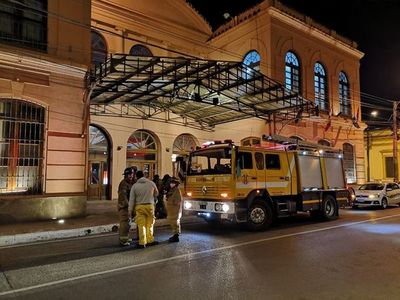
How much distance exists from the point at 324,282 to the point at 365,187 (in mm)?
15770

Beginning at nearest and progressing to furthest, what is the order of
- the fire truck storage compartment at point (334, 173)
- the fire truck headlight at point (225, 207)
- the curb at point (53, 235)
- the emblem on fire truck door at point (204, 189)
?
the curb at point (53, 235) → the fire truck headlight at point (225, 207) → the emblem on fire truck door at point (204, 189) → the fire truck storage compartment at point (334, 173)

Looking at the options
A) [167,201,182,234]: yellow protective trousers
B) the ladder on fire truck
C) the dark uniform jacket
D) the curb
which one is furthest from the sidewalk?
the ladder on fire truck

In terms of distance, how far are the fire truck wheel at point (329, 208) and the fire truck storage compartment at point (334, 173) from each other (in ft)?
1.70

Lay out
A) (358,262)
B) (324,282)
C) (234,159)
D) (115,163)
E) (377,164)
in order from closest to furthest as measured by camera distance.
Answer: (324,282) < (358,262) < (234,159) < (115,163) < (377,164)

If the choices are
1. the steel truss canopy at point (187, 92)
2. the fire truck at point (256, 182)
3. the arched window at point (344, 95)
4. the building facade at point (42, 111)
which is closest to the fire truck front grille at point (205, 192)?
the fire truck at point (256, 182)

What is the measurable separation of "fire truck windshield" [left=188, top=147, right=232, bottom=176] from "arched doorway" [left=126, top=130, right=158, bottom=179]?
940cm

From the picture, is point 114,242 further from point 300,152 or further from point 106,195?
point 106,195

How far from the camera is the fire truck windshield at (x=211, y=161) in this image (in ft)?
36.1

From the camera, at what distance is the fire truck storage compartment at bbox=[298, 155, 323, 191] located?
13234 millimetres

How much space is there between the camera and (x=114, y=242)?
958 centimetres

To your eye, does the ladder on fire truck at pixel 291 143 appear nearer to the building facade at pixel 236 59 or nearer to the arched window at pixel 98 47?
the building facade at pixel 236 59

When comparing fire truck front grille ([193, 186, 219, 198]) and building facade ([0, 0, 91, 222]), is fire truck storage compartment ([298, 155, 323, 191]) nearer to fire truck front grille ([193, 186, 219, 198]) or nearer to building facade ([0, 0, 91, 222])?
fire truck front grille ([193, 186, 219, 198])

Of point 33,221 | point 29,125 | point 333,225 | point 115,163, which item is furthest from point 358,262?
point 115,163

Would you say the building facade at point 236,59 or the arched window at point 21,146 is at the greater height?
the building facade at point 236,59
